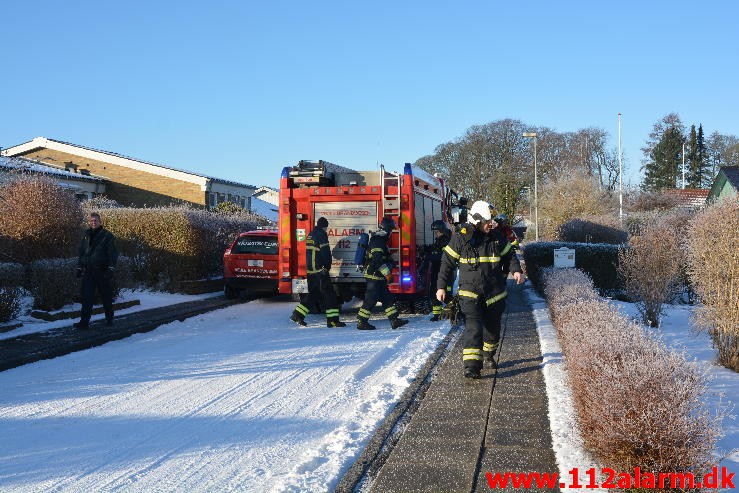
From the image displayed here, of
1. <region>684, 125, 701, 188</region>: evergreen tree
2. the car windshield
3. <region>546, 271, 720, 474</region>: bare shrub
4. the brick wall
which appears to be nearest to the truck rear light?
the car windshield

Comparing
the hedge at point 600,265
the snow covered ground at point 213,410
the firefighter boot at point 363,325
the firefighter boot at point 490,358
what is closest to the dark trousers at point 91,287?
the snow covered ground at point 213,410

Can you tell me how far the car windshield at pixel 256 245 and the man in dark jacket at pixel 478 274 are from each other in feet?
28.3

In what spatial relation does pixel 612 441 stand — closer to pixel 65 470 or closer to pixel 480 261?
pixel 480 261

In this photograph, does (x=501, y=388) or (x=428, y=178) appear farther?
(x=428, y=178)

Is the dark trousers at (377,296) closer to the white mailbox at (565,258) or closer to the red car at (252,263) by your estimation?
the red car at (252,263)

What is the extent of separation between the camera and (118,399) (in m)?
6.23

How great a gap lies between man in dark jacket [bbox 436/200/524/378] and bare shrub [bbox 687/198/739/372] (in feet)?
12.4

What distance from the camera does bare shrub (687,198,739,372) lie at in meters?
8.77

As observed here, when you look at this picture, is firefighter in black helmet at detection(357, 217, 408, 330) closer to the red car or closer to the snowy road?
the snowy road

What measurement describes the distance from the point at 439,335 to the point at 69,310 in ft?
21.0

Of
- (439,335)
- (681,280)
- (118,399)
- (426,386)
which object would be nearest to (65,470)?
(118,399)

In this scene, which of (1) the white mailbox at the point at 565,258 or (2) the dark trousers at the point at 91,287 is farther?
(1) the white mailbox at the point at 565,258

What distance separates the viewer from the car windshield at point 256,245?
15023mm

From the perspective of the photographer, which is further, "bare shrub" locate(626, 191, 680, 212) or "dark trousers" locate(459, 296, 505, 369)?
"bare shrub" locate(626, 191, 680, 212)
